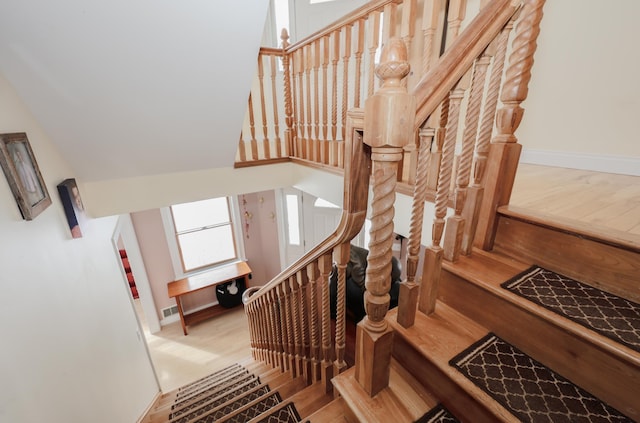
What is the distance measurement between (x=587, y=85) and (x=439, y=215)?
1845mm

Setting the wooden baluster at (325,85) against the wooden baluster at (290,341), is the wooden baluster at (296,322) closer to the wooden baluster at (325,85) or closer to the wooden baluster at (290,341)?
Result: the wooden baluster at (290,341)

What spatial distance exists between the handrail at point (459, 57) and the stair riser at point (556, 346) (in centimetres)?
71

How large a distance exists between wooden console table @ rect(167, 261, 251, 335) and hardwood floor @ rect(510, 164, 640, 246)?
4557 mm

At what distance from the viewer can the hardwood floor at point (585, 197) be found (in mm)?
1106

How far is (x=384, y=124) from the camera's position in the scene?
0.69 meters

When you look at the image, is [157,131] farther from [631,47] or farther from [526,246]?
[631,47]

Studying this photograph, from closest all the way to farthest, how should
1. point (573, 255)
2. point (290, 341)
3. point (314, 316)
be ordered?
1. point (573, 255)
2. point (314, 316)
3. point (290, 341)

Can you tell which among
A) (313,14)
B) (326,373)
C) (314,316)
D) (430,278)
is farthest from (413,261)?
(313,14)

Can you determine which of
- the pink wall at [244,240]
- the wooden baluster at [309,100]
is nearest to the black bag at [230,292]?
the pink wall at [244,240]

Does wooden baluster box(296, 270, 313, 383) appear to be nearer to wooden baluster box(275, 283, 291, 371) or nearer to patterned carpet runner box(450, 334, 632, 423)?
wooden baluster box(275, 283, 291, 371)

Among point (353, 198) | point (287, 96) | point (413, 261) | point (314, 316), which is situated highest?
point (287, 96)

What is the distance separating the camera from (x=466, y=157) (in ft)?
3.51

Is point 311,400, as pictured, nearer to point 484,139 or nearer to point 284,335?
point 284,335

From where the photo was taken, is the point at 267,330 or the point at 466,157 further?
the point at 267,330
